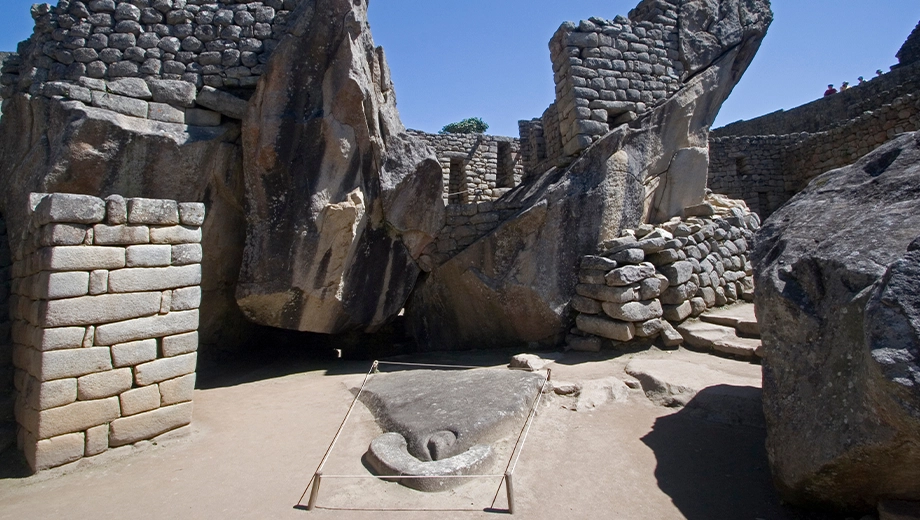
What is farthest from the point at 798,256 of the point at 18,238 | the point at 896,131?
the point at 896,131

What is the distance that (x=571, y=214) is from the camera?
684 centimetres

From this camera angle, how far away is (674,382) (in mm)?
4695

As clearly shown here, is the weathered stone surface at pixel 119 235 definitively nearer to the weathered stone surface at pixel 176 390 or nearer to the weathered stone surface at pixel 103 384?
the weathered stone surface at pixel 103 384

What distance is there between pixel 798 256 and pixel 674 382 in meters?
1.96

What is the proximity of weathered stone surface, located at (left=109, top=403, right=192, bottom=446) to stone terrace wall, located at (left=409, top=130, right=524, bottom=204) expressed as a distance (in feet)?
30.0

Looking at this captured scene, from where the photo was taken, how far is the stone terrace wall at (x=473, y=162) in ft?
42.1

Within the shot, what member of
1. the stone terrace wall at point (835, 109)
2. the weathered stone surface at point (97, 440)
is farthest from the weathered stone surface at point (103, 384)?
the stone terrace wall at point (835, 109)

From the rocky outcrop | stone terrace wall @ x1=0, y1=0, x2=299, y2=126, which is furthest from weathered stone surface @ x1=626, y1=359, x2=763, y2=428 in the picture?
stone terrace wall @ x1=0, y1=0, x2=299, y2=126

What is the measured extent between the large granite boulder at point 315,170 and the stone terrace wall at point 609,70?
104 inches

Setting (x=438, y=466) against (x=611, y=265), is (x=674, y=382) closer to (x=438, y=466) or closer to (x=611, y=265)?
(x=611, y=265)

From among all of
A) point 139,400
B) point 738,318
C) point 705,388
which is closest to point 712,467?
point 705,388

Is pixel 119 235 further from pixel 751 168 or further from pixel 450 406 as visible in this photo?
pixel 751 168

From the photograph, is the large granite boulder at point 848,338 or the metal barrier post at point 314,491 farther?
the metal barrier post at point 314,491

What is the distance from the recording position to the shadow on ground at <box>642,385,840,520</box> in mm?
2936
